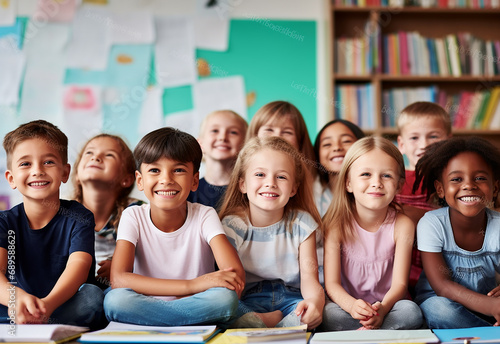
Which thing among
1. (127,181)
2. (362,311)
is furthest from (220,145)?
(362,311)

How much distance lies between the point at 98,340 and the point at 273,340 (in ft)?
1.29

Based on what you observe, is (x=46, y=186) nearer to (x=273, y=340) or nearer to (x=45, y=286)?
(x=45, y=286)

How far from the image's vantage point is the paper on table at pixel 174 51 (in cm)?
330

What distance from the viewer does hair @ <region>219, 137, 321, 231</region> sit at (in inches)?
64.6

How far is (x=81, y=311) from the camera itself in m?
1.34

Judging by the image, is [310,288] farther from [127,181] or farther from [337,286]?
[127,181]

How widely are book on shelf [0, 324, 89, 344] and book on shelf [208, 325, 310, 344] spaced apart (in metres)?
0.33

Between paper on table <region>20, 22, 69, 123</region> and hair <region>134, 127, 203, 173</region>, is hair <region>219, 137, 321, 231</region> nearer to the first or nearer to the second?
hair <region>134, 127, 203, 173</region>

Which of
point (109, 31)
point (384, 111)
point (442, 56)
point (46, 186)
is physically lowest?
point (46, 186)

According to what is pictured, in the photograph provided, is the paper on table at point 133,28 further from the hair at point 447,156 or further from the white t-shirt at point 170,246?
the hair at point 447,156

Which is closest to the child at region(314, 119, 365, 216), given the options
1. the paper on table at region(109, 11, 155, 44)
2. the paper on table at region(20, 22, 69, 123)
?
the paper on table at region(109, 11, 155, 44)

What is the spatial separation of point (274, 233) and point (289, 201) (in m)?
0.15

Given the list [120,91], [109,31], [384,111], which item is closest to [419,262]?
[384,111]

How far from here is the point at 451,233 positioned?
1514mm
